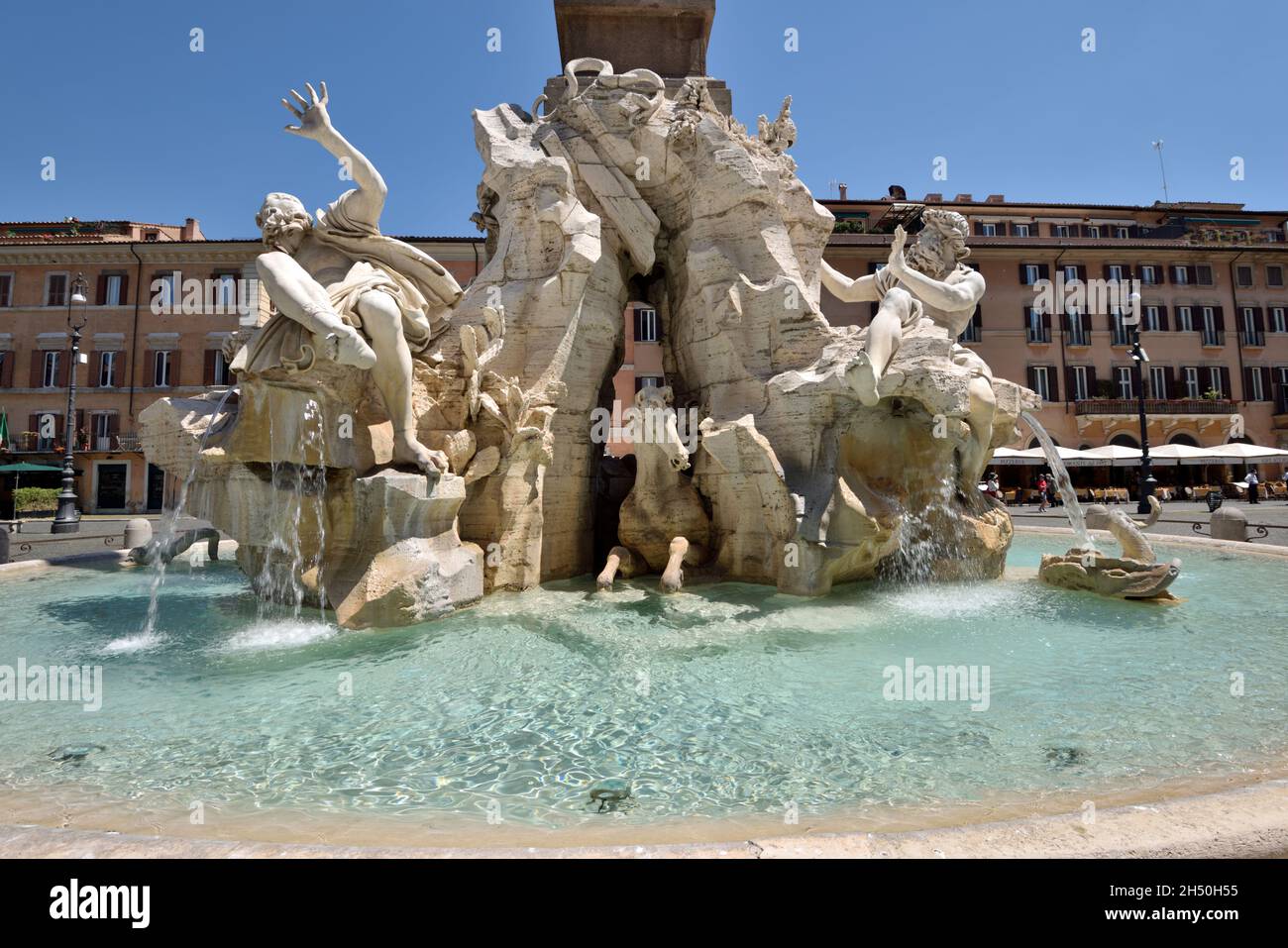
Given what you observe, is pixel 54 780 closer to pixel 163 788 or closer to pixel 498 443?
pixel 163 788

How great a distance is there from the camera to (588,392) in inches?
313

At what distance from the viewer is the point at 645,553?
7734mm

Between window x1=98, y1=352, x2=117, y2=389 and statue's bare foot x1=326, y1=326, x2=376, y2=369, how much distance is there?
30.9 metres

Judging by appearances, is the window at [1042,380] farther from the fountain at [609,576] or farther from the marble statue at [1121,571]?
the marble statue at [1121,571]

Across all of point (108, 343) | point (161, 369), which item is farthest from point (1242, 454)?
point (108, 343)

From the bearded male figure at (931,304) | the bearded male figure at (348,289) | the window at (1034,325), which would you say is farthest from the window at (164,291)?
the window at (1034,325)

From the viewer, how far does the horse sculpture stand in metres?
7.29

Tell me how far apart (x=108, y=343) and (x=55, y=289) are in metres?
3.16

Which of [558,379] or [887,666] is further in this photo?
[558,379]

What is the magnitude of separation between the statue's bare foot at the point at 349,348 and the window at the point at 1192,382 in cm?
3702

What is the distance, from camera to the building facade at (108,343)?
28.7 m

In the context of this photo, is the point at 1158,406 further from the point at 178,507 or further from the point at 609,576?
the point at 178,507
